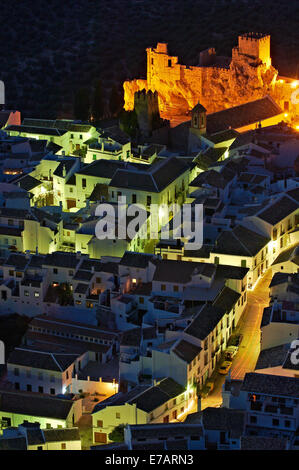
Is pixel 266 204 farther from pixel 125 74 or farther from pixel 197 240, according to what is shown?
pixel 125 74

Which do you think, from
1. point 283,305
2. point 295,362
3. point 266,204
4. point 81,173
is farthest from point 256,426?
point 81,173

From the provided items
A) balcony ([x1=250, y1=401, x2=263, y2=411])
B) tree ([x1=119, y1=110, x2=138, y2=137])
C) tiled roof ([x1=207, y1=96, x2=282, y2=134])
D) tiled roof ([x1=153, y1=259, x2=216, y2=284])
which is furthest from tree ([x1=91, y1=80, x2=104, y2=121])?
balcony ([x1=250, y1=401, x2=263, y2=411])

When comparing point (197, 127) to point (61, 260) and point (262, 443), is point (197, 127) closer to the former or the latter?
point (61, 260)

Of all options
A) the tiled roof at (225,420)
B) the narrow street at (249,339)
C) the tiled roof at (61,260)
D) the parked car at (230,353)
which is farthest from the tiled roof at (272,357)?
the tiled roof at (61,260)

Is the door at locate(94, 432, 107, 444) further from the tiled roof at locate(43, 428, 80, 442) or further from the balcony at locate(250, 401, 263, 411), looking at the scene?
the balcony at locate(250, 401, 263, 411)

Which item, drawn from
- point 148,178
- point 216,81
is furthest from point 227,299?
point 216,81

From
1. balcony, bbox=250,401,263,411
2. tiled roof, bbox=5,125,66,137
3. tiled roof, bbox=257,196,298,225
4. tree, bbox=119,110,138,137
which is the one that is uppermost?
tree, bbox=119,110,138,137

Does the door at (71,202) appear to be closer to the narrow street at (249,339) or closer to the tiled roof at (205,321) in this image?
the narrow street at (249,339)
